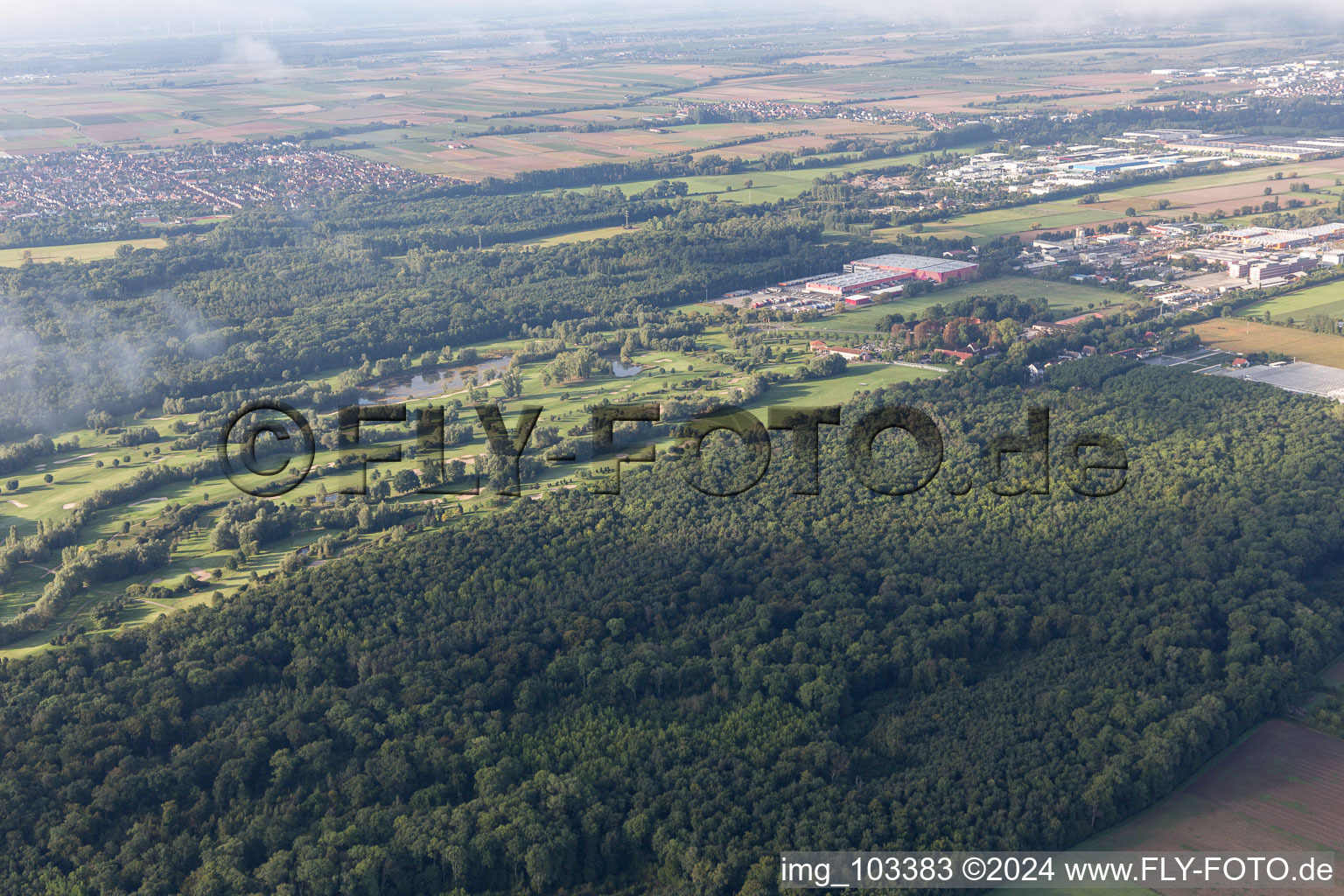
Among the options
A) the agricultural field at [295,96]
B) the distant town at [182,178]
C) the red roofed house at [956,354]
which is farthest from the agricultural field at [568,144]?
the red roofed house at [956,354]

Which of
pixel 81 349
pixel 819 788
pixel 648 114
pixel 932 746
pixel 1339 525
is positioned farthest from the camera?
pixel 648 114

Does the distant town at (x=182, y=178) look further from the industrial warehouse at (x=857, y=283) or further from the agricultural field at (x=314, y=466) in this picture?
the agricultural field at (x=314, y=466)

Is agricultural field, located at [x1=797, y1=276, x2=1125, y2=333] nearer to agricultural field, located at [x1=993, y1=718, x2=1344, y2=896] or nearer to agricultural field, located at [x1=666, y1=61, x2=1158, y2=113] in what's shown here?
agricultural field, located at [x1=993, y1=718, x2=1344, y2=896]

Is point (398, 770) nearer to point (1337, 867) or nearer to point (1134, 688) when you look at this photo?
point (1134, 688)

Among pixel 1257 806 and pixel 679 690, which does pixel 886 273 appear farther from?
pixel 1257 806

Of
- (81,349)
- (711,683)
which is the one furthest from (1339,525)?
(81,349)

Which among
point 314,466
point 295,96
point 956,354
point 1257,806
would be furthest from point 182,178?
point 1257,806
